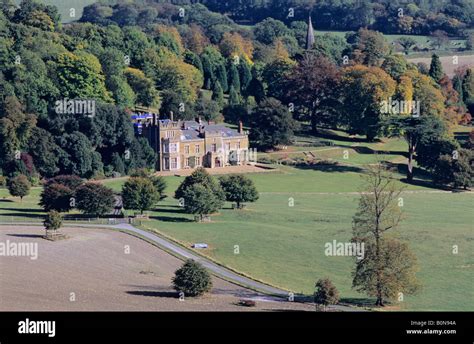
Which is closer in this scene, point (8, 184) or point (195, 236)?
point (195, 236)

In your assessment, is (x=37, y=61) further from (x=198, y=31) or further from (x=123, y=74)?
(x=198, y=31)

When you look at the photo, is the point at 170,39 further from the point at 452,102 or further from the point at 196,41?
the point at 452,102

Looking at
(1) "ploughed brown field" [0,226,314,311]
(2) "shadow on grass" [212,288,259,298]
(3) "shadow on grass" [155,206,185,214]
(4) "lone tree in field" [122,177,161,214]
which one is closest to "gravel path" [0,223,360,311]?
(2) "shadow on grass" [212,288,259,298]

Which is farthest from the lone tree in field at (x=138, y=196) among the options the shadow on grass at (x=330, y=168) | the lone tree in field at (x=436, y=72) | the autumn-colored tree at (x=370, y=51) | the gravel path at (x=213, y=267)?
the lone tree in field at (x=436, y=72)

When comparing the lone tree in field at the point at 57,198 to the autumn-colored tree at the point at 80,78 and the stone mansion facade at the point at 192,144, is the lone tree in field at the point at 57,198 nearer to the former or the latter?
the stone mansion facade at the point at 192,144

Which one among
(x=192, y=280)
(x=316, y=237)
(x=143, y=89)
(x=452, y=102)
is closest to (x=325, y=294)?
(x=192, y=280)

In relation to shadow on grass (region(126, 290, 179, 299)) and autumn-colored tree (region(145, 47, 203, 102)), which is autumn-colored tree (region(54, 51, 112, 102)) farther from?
shadow on grass (region(126, 290, 179, 299))
